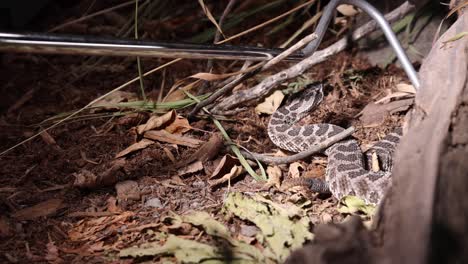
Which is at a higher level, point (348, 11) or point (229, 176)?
point (348, 11)

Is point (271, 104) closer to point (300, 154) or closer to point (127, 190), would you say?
point (300, 154)

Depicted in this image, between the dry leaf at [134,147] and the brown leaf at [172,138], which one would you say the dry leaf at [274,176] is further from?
the dry leaf at [134,147]

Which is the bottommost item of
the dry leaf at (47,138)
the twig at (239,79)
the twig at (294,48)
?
the dry leaf at (47,138)

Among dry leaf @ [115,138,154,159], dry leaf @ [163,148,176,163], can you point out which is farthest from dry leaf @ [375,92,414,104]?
dry leaf @ [115,138,154,159]

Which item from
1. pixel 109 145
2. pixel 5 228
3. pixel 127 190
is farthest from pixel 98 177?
pixel 5 228

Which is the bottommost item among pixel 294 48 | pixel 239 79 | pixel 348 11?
pixel 239 79

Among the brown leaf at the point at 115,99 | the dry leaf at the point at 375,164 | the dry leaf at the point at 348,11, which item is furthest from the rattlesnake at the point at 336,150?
the brown leaf at the point at 115,99
